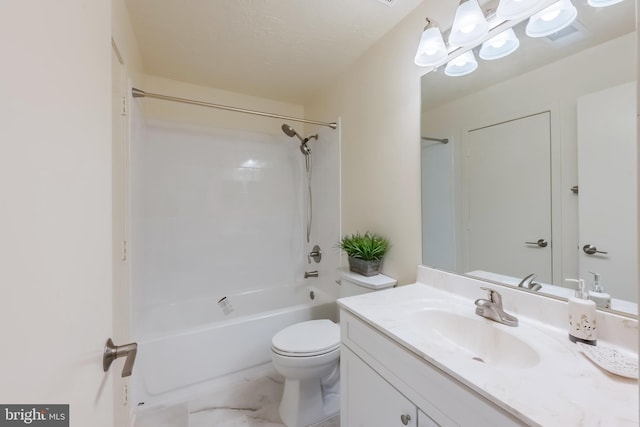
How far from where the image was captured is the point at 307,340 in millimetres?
1528

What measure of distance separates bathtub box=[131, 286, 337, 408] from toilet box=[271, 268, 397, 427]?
424mm

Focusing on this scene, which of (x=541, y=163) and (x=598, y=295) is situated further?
(x=541, y=163)

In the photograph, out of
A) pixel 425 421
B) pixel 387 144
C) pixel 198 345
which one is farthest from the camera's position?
pixel 198 345

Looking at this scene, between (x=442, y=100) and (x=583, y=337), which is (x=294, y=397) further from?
(x=442, y=100)

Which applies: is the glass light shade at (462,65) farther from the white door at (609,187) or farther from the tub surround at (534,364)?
the tub surround at (534,364)

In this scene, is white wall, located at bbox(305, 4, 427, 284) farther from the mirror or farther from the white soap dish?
the white soap dish

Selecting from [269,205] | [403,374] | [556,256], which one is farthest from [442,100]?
[269,205]

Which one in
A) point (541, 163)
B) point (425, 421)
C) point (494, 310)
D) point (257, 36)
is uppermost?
point (257, 36)

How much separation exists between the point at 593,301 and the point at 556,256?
7.4 inches

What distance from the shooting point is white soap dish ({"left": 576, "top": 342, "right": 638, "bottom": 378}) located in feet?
2.03

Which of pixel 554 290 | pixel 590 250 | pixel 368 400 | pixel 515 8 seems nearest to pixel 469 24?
pixel 515 8

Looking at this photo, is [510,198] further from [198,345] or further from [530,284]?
[198,345]

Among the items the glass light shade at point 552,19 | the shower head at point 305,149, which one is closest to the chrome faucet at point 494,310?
the glass light shade at point 552,19

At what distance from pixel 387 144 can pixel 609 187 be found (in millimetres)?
1016
